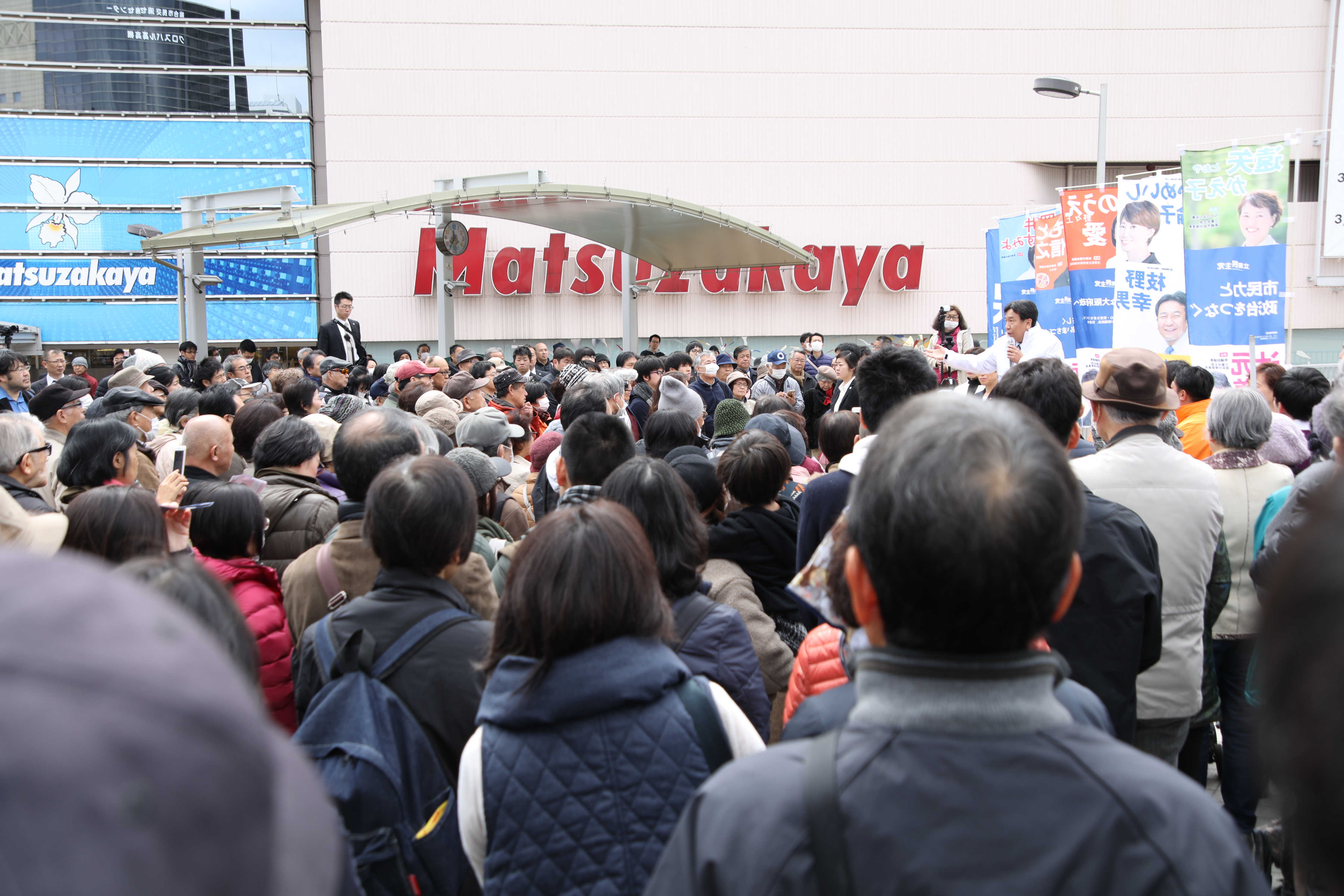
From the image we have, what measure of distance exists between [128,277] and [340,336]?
12.9 meters

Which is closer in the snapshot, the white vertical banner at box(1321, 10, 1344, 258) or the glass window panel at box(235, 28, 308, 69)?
the white vertical banner at box(1321, 10, 1344, 258)

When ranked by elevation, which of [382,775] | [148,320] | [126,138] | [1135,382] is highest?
[126,138]

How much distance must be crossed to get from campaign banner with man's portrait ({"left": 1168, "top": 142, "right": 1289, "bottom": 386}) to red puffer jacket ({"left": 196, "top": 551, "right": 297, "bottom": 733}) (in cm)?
878

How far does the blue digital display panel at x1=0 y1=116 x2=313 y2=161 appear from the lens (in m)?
19.5

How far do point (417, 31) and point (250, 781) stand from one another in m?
21.9

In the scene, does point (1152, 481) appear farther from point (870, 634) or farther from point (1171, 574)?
point (870, 634)

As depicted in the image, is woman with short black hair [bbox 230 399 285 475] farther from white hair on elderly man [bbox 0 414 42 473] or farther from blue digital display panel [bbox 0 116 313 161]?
blue digital display panel [bbox 0 116 313 161]

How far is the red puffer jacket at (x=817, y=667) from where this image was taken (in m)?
2.39

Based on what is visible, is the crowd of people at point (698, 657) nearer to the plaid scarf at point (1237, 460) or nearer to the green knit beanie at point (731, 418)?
the plaid scarf at point (1237, 460)

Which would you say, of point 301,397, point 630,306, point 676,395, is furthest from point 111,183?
point 676,395

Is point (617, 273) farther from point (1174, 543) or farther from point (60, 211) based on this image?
point (1174, 543)

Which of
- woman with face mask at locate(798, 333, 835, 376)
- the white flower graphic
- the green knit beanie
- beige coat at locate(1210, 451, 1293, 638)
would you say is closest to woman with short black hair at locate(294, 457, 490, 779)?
beige coat at locate(1210, 451, 1293, 638)

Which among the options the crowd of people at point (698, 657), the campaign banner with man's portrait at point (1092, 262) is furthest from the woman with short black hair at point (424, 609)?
the campaign banner with man's portrait at point (1092, 262)

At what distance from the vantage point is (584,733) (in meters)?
1.76
